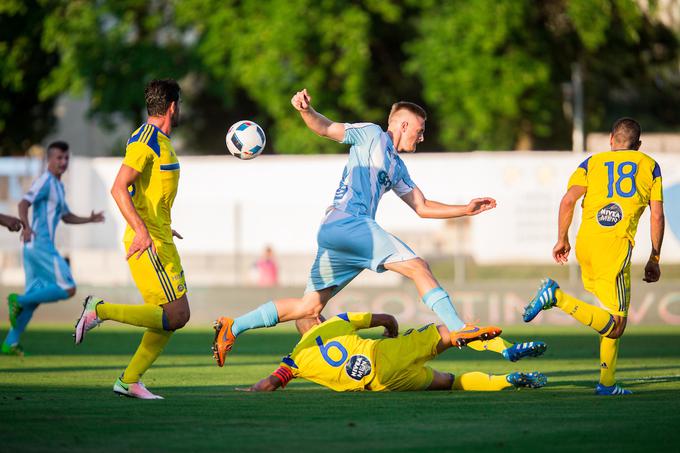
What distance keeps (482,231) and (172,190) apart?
51.3 feet

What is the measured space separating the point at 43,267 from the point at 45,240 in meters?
0.33

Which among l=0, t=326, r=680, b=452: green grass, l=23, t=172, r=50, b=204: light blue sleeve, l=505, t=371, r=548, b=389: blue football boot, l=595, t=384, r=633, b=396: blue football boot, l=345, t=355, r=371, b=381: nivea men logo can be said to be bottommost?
l=0, t=326, r=680, b=452: green grass

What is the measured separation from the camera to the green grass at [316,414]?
6871 millimetres

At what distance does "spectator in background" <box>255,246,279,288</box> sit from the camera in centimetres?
2400

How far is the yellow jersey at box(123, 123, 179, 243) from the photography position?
8.96 meters

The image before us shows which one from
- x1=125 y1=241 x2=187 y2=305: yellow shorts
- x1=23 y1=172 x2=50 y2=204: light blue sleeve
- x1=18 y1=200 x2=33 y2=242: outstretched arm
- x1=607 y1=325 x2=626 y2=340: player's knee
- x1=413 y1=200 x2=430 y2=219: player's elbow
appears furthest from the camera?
x1=23 y1=172 x2=50 y2=204: light blue sleeve

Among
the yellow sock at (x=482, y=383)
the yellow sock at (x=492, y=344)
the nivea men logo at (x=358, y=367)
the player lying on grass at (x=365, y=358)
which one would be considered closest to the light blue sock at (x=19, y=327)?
the player lying on grass at (x=365, y=358)

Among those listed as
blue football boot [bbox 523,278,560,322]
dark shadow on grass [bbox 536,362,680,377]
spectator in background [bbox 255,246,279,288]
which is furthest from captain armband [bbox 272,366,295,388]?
spectator in background [bbox 255,246,279,288]

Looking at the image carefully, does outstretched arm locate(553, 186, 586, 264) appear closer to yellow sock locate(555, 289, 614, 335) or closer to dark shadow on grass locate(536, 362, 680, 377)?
yellow sock locate(555, 289, 614, 335)

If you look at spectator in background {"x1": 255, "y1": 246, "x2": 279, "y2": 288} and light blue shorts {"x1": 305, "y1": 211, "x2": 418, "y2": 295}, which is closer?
light blue shorts {"x1": 305, "y1": 211, "x2": 418, "y2": 295}

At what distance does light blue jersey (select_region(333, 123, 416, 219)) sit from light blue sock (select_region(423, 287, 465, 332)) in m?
0.85

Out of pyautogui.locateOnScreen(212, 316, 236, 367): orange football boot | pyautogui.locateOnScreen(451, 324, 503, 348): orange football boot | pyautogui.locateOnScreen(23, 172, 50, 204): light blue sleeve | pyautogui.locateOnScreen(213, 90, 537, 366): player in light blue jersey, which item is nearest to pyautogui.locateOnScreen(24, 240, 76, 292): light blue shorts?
pyautogui.locateOnScreen(23, 172, 50, 204): light blue sleeve

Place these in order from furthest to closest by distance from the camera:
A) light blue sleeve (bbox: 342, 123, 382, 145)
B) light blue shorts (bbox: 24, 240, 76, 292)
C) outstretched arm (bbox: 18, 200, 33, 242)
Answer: light blue shorts (bbox: 24, 240, 76, 292) → outstretched arm (bbox: 18, 200, 33, 242) → light blue sleeve (bbox: 342, 123, 382, 145)

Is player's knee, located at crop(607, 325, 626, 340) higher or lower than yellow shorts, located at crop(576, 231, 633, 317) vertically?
lower
